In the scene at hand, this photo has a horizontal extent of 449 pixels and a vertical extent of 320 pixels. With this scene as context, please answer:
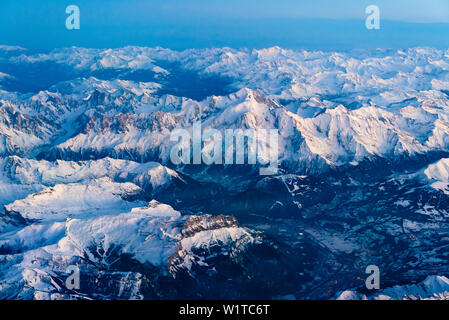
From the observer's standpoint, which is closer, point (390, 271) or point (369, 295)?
point (369, 295)

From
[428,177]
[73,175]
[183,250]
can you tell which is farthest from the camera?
[73,175]

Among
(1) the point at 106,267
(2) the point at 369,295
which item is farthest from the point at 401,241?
(1) the point at 106,267

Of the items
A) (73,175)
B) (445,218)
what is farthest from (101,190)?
(445,218)
